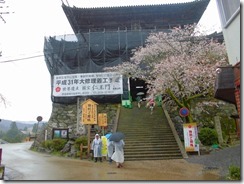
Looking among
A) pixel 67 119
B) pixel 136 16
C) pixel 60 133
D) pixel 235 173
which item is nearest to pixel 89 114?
pixel 60 133

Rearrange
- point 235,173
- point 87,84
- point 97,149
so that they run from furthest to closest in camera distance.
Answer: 1. point 87,84
2. point 97,149
3. point 235,173

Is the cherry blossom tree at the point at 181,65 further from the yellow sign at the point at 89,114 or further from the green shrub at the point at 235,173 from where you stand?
the green shrub at the point at 235,173

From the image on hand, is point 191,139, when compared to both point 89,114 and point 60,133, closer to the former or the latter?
point 89,114

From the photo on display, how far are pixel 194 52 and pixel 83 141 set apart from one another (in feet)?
31.5

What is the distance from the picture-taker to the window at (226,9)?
295 inches

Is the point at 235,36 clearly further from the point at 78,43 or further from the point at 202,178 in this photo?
the point at 78,43

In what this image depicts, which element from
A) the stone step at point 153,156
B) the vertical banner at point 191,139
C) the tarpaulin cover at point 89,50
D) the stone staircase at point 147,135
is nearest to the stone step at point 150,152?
the stone staircase at point 147,135

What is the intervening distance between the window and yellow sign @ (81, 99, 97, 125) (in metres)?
8.80

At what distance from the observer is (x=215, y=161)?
34.5 feet

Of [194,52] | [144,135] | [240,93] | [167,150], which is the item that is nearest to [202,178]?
[240,93]

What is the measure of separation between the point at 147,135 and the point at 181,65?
16.4 feet

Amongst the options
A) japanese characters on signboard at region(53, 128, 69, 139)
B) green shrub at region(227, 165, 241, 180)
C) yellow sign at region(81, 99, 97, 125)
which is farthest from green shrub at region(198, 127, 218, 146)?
japanese characters on signboard at region(53, 128, 69, 139)

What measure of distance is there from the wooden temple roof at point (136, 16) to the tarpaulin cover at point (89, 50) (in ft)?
9.65

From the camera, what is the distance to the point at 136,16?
25672 mm
